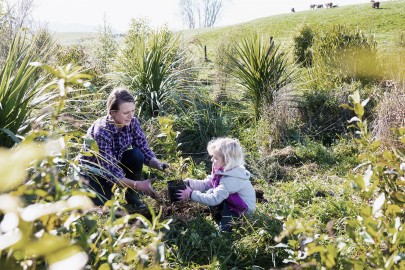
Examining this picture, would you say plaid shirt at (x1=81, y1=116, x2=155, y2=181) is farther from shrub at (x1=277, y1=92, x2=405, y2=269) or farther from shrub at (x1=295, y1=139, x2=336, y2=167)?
shrub at (x1=277, y1=92, x2=405, y2=269)

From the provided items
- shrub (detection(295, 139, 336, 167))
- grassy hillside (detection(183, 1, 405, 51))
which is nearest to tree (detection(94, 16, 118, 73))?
shrub (detection(295, 139, 336, 167))

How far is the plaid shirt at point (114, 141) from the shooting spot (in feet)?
12.3

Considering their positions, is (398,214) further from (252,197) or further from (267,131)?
(267,131)

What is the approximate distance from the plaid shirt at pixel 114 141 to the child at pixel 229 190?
2.03 ft

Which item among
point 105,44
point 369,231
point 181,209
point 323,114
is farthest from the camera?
point 105,44

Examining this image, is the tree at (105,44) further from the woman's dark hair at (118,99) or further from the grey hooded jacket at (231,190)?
the grey hooded jacket at (231,190)

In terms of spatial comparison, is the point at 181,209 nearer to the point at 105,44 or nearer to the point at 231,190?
the point at 231,190

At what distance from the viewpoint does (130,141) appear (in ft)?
13.8

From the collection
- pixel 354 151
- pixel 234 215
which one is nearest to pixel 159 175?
pixel 234 215

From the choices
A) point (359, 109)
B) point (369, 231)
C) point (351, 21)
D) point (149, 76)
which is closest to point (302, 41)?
point (149, 76)

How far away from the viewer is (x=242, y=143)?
570 cm

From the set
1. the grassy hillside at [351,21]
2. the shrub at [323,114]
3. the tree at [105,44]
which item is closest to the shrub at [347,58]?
the shrub at [323,114]

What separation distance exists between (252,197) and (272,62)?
346cm

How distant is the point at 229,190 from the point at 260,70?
342 centimetres
